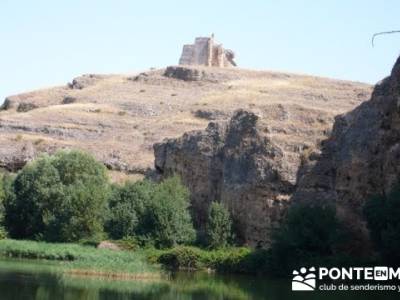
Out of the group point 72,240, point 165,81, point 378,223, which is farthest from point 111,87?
point 378,223

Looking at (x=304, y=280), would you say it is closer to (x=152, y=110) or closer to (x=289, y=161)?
(x=289, y=161)

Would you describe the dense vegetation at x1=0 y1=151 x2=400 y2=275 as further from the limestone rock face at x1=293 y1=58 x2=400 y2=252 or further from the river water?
the river water

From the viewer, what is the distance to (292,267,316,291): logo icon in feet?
142

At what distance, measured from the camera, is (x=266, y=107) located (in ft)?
243

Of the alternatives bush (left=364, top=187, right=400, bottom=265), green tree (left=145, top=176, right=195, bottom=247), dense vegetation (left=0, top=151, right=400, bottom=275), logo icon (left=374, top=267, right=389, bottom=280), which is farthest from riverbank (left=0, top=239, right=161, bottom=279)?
bush (left=364, top=187, right=400, bottom=265)

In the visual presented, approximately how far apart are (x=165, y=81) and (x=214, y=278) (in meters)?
72.5

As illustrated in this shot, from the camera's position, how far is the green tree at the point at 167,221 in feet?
208

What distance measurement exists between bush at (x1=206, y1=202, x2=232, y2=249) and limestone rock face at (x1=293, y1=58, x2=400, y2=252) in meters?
5.34

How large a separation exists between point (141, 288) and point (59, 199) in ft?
90.9

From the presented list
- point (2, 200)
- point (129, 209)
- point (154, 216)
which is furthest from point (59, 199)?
point (154, 216)

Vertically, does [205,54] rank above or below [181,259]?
above

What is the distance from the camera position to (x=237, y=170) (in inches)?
2709

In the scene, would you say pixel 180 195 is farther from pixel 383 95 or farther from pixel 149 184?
pixel 383 95

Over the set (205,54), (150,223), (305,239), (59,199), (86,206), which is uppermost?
(205,54)
